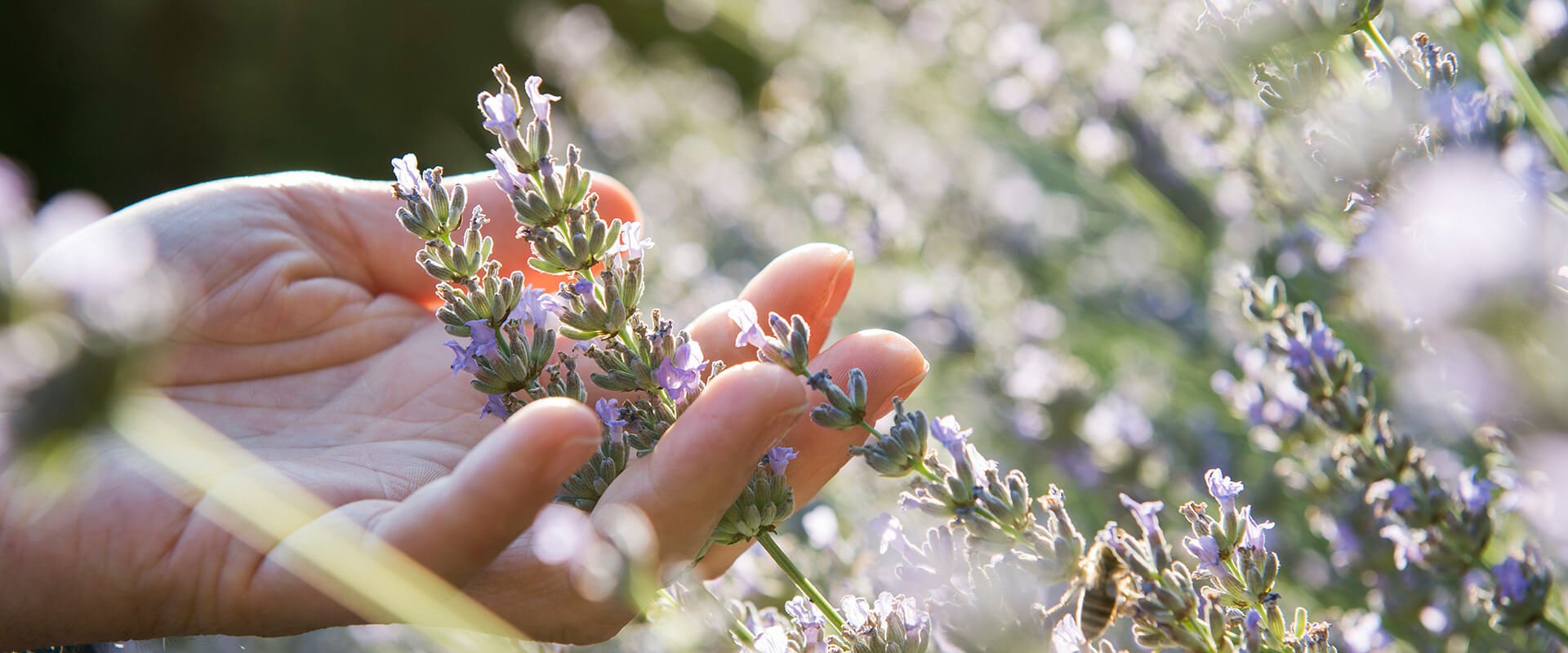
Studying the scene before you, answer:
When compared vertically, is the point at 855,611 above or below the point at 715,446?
below

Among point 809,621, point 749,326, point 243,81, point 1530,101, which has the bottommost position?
point 243,81

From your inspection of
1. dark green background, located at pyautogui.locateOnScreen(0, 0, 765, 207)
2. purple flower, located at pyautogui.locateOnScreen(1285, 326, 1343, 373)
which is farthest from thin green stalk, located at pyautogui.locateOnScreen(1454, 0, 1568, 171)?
dark green background, located at pyautogui.locateOnScreen(0, 0, 765, 207)

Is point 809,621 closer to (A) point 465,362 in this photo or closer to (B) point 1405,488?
(A) point 465,362

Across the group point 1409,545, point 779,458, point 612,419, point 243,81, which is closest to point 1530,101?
point 1409,545

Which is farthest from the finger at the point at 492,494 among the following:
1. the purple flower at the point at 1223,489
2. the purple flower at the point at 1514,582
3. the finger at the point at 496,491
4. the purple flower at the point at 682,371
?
the purple flower at the point at 1514,582

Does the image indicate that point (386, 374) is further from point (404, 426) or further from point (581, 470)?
point (581, 470)

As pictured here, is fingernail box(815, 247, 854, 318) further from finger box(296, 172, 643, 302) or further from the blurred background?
finger box(296, 172, 643, 302)
